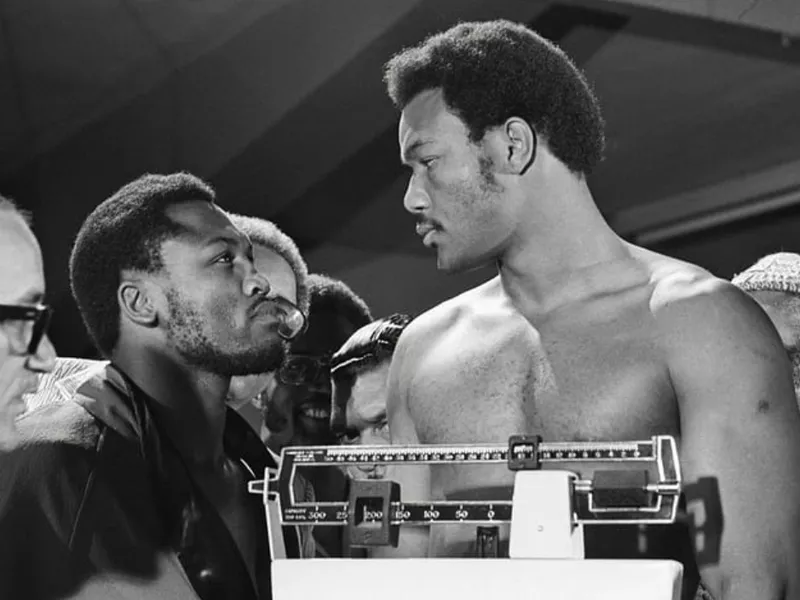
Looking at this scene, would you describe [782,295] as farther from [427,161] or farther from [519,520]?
[519,520]

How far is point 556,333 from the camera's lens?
1.52m

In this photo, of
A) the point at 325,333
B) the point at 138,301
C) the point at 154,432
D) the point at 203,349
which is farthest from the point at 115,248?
the point at 325,333

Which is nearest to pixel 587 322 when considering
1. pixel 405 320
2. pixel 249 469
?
pixel 249 469

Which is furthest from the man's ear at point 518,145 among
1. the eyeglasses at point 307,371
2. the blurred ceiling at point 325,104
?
the blurred ceiling at point 325,104

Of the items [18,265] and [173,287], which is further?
[173,287]

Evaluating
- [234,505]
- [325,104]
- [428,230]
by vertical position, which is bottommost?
[234,505]

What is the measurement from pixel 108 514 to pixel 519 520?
60 cm

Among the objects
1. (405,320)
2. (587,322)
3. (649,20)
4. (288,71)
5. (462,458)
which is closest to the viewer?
(462,458)

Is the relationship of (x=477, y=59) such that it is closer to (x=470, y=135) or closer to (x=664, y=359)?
(x=470, y=135)

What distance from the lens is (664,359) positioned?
1399mm

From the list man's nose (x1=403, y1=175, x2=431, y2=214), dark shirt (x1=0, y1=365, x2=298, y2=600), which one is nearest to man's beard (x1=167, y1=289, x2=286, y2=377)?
dark shirt (x1=0, y1=365, x2=298, y2=600)

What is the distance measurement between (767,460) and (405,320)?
3.11 ft

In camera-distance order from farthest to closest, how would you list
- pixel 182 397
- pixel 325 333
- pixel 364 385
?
pixel 325 333 < pixel 364 385 < pixel 182 397

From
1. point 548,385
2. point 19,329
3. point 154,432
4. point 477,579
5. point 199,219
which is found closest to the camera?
point 477,579
